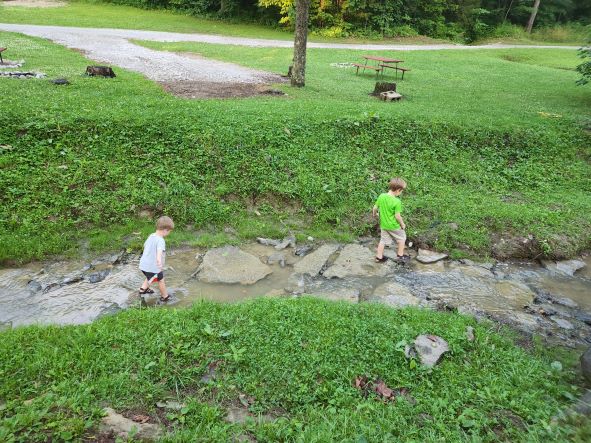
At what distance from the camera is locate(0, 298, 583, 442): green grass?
4.22m

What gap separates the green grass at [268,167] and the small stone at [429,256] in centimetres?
43

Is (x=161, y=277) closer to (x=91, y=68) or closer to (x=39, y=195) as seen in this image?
(x=39, y=195)

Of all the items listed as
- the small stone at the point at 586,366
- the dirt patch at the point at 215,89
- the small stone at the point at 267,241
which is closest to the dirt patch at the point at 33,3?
the dirt patch at the point at 215,89

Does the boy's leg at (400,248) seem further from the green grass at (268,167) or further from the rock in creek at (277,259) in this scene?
the rock in creek at (277,259)

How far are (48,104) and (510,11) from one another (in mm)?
51257

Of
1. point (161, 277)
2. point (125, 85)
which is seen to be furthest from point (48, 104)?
point (161, 277)

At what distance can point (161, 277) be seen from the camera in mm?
6746

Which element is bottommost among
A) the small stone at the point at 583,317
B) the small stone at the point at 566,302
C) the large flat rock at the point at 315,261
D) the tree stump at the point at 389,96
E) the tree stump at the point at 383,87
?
the large flat rock at the point at 315,261

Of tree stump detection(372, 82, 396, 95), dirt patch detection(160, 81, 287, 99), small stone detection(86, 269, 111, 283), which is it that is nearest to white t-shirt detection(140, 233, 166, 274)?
small stone detection(86, 269, 111, 283)

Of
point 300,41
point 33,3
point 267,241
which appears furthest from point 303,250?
point 33,3

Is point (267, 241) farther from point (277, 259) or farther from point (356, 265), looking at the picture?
point (356, 265)

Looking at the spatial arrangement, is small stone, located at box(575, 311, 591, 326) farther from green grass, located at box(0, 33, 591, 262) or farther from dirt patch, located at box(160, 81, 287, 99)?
dirt patch, located at box(160, 81, 287, 99)

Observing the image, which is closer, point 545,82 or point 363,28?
point 545,82

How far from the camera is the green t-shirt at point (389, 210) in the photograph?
8.20m
